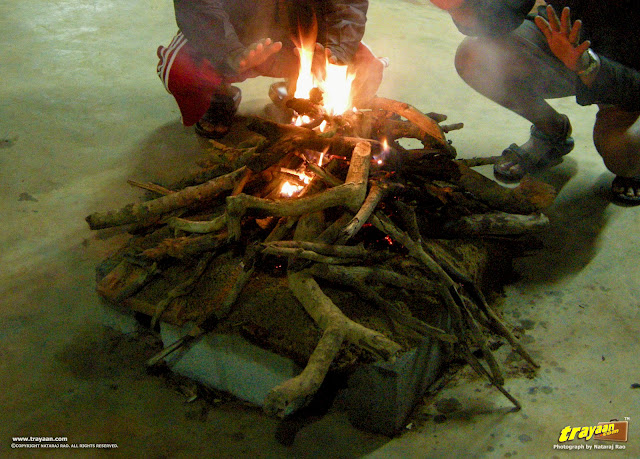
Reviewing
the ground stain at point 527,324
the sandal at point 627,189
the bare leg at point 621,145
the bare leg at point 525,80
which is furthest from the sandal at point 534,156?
the ground stain at point 527,324

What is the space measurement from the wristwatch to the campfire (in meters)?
0.69

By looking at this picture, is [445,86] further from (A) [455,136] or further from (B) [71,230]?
(B) [71,230]

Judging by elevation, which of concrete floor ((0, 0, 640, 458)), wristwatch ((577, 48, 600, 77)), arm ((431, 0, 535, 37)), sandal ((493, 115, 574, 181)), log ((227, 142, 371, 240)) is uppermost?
arm ((431, 0, 535, 37))

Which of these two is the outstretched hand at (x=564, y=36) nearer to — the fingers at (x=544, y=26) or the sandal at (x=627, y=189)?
the fingers at (x=544, y=26)

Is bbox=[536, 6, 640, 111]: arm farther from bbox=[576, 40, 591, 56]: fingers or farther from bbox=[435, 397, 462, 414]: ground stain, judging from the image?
bbox=[435, 397, 462, 414]: ground stain

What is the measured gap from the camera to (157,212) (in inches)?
94.8

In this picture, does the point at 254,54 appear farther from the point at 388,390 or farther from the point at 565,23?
the point at 388,390

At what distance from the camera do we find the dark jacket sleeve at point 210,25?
10.5 ft

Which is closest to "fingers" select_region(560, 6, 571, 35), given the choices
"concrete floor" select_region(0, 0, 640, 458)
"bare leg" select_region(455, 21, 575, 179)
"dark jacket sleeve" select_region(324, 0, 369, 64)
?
"bare leg" select_region(455, 21, 575, 179)

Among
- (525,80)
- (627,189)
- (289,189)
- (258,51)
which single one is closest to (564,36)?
(525,80)

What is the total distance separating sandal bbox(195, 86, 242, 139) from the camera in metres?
3.73

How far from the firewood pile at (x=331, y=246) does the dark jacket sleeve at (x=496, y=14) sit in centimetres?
85

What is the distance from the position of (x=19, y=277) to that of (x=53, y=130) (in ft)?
5.15

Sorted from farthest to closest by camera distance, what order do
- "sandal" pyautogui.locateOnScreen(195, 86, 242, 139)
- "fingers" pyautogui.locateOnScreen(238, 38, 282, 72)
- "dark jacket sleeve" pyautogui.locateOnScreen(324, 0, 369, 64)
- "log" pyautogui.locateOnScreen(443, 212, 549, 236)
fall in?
1. "sandal" pyautogui.locateOnScreen(195, 86, 242, 139)
2. "dark jacket sleeve" pyautogui.locateOnScreen(324, 0, 369, 64)
3. "fingers" pyautogui.locateOnScreen(238, 38, 282, 72)
4. "log" pyautogui.locateOnScreen(443, 212, 549, 236)
